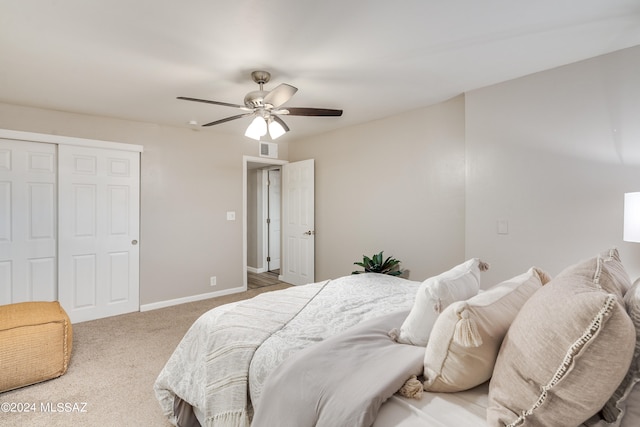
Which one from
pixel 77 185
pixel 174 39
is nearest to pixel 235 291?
pixel 77 185

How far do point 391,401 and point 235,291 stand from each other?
4.06 metres


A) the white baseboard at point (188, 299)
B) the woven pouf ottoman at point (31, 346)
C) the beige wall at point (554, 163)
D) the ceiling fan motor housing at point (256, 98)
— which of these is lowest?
the white baseboard at point (188, 299)

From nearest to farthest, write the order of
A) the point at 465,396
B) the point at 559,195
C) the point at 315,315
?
the point at 465,396, the point at 315,315, the point at 559,195

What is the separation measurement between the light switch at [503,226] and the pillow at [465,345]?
190 cm

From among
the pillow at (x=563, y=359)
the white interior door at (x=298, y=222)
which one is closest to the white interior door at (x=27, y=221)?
the white interior door at (x=298, y=222)

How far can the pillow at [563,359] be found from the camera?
75 centimetres

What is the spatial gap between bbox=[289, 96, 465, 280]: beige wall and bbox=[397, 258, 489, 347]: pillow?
200cm

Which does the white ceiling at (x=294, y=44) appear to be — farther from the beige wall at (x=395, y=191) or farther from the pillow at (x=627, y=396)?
the pillow at (x=627, y=396)

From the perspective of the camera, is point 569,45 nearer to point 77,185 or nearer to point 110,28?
point 110,28

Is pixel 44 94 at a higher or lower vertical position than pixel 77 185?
higher

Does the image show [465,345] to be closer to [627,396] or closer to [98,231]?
[627,396]

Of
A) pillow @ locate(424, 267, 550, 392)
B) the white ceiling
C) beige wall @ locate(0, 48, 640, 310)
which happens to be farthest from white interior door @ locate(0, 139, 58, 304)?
pillow @ locate(424, 267, 550, 392)

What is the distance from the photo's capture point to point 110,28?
1.93m

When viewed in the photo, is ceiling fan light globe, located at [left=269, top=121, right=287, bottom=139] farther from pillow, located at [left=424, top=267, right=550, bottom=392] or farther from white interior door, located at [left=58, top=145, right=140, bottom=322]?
white interior door, located at [left=58, top=145, right=140, bottom=322]
